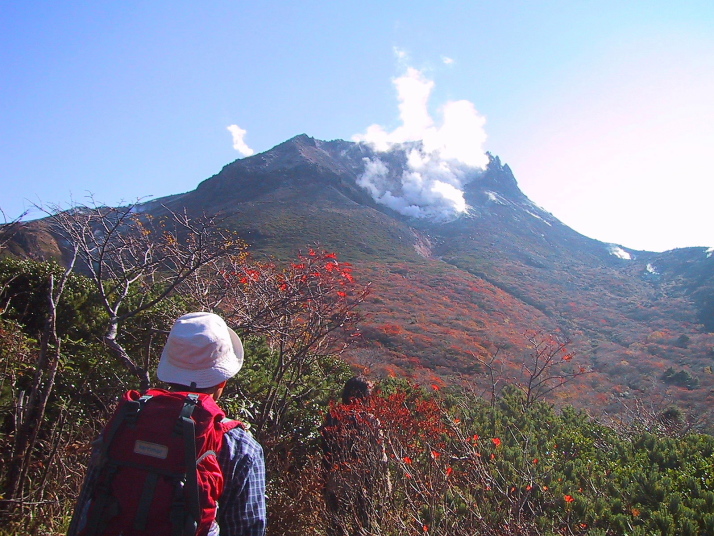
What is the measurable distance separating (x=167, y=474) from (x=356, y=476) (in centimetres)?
235

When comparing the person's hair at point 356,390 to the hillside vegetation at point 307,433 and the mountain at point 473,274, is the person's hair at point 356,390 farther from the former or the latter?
the mountain at point 473,274

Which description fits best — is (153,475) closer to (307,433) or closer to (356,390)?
(356,390)

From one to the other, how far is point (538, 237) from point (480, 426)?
6638 centimetres

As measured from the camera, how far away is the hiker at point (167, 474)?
1.18 meters

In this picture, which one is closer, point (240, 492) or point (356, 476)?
point (240, 492)

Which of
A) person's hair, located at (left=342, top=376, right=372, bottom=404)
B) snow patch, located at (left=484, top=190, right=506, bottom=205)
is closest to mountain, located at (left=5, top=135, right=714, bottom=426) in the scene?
snow patch, located at (left=484, top=190, right=506, bottom=205)

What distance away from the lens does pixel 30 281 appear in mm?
4922

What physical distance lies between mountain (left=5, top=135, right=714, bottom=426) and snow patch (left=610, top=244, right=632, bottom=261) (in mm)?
430

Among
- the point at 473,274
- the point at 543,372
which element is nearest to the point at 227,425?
the point at 543,372

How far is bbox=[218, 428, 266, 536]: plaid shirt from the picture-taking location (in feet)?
4.57

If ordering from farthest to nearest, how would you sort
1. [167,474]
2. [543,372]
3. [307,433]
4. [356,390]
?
[543,372]
[307,433]
[356,390]
[167,474]

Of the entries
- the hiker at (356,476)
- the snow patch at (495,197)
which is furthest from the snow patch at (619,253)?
the hiker at (356,476)

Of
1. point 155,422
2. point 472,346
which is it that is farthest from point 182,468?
point 472,346

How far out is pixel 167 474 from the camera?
3.90 ft
